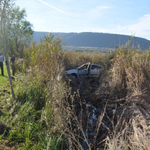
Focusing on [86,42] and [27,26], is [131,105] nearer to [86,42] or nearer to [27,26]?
[27,26]

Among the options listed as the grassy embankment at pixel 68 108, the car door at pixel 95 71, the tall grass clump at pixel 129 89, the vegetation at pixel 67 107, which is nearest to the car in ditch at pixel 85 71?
the car door at pixel 95 71

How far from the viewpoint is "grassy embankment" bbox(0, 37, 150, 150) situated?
344 centimetres

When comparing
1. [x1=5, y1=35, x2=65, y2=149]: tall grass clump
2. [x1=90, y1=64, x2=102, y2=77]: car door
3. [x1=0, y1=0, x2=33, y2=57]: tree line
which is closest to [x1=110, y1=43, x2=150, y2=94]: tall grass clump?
[x1=90, y1=64, x2=102, y2=77]: car door

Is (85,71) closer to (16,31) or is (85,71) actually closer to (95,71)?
(95,71)

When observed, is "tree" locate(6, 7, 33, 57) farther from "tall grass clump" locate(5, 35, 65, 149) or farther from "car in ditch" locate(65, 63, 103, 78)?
"tall grass clump" locate(5, 35, 65, 149)

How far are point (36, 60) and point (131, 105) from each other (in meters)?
4.16

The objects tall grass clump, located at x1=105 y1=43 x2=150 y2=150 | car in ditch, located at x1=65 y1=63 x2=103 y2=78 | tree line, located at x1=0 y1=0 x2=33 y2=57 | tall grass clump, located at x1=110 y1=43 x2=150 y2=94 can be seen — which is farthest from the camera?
tree line, located at x1=0 y1=0 x2=33 y2=57

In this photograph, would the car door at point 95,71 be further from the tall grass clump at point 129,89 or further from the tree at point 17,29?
the tree at point 17,29

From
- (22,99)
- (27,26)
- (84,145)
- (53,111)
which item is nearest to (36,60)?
(22,99)

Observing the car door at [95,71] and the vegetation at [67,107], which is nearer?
the vegetation at [67,107]

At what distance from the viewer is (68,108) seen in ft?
13.8

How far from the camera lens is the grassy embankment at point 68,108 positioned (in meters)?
3.44

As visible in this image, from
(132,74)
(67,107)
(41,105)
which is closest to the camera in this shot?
(67,107)

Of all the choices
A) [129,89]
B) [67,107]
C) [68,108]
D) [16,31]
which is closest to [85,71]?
[129,89]
